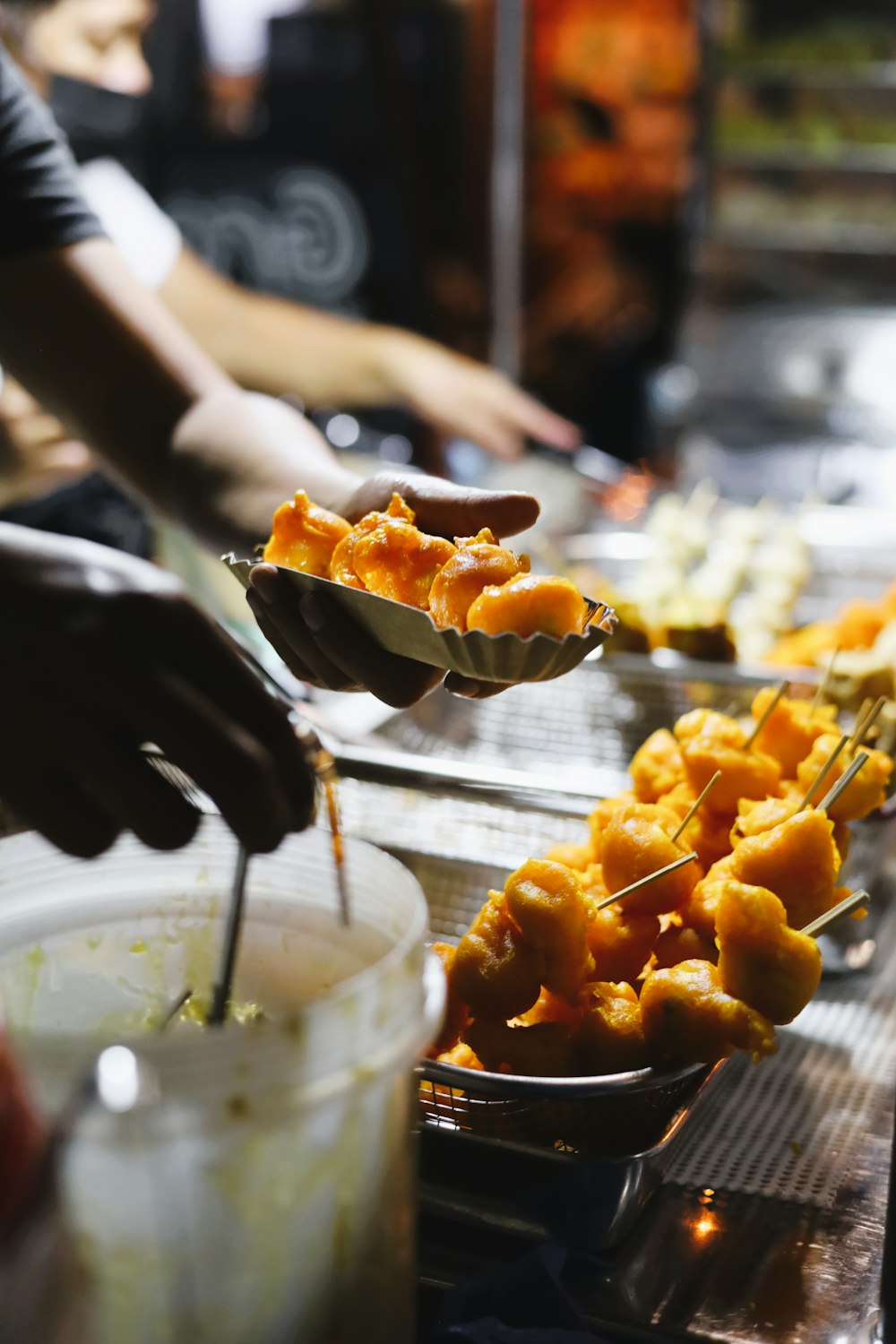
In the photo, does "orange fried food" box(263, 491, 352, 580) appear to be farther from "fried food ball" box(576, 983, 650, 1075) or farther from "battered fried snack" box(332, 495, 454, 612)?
"fried food ball" box(576, 983, 650, 1075)

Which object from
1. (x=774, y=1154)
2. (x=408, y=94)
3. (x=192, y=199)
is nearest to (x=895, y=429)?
(x=408, y=94)

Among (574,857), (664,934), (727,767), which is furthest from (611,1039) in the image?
(727,767)

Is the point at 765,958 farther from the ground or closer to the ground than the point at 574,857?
farther from the ground

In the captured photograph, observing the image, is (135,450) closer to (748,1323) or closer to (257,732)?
(257,732)

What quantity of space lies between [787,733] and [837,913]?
0.43 metres

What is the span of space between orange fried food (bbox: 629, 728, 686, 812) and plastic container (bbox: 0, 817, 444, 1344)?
0.64m

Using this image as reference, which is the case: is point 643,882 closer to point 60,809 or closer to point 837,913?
point 837,913

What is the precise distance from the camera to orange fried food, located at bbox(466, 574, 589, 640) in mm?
1070

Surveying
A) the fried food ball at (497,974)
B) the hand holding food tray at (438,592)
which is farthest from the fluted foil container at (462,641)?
the fried food ball at (497,974)

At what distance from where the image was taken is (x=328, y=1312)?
2.45ft

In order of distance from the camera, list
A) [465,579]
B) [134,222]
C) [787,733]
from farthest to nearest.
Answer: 1. [134,222]
2. [787,733]
3. [465,579]

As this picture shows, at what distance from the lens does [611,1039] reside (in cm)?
106

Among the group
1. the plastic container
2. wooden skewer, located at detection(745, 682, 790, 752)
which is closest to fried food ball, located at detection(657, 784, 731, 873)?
wooden skewer, located at detection(745, 682, 790, 752)

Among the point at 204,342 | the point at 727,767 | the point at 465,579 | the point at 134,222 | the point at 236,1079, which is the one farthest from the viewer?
the point at 204,342
